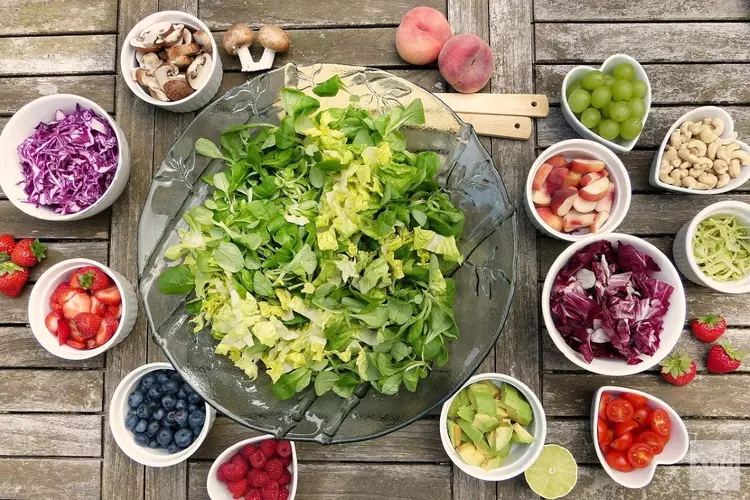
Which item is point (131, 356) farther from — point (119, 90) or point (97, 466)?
point (119, 90)

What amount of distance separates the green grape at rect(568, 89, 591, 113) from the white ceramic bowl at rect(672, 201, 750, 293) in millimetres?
374

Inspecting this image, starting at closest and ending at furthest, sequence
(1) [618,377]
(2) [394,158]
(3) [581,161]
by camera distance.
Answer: (2) [394,158] < (3) [581,161] < (1) [618,377]

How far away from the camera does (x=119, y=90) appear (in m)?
1.50

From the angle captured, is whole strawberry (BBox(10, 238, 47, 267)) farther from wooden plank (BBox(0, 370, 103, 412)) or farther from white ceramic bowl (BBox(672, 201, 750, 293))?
white ceramic bowl (BBox(672, 201, 750, 293))

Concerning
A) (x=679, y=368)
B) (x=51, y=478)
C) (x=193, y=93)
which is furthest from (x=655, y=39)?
(x=51, y=478)

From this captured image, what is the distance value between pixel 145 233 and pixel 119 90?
57 centimetres

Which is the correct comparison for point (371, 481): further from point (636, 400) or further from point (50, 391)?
point (50, 391)

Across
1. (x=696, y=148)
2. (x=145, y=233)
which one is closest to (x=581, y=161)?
(x=696, y=148)

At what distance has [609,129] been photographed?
1344 mm

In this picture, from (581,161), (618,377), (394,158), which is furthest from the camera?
(618,377)

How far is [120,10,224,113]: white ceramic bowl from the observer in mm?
1379

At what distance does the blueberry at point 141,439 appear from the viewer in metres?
1.36

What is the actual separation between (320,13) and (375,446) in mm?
1144

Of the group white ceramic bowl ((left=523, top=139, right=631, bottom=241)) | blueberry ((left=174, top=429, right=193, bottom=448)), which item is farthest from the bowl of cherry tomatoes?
blueberry ((left=174, top=429, right=193, bottom=448))
